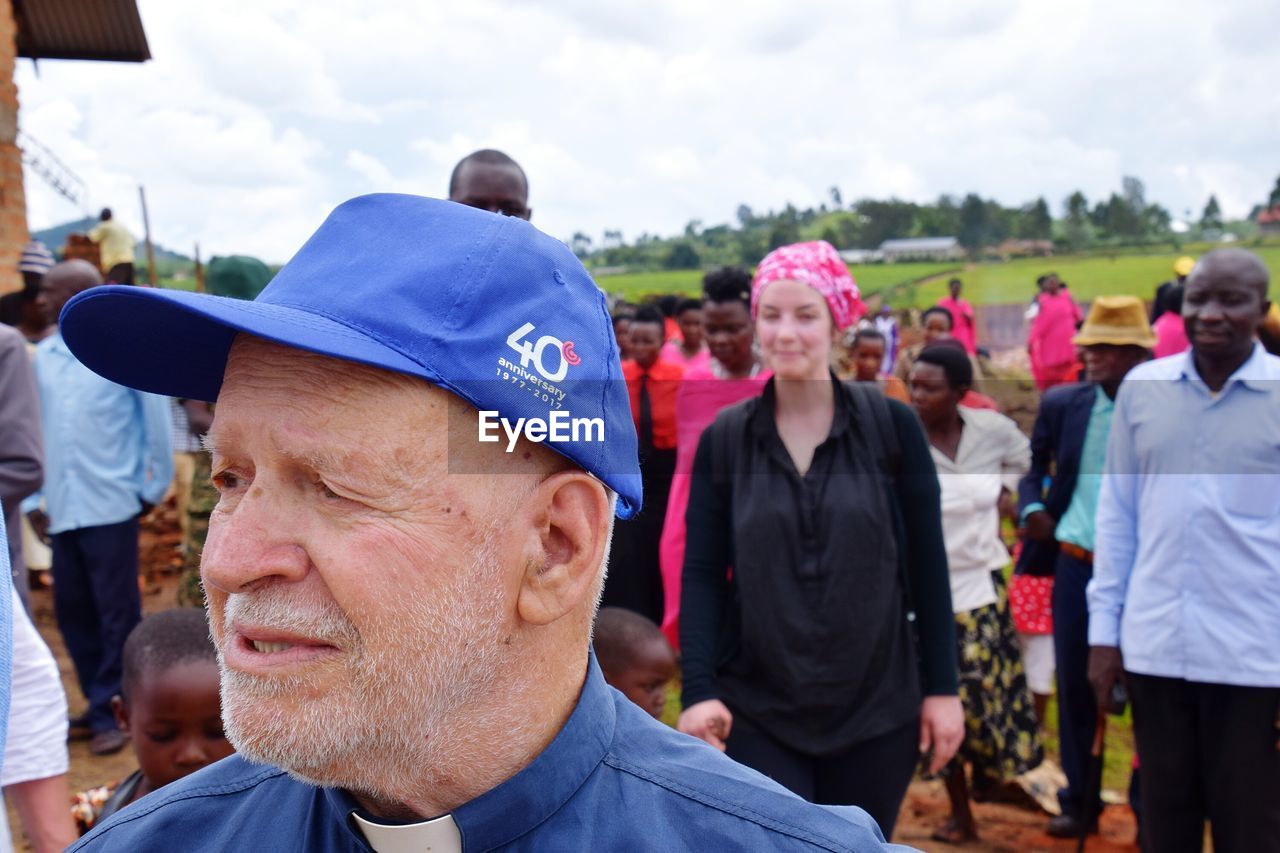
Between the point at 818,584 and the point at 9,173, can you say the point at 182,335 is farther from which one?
the point at 9,173

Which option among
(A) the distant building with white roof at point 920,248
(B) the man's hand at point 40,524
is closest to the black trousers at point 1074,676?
(B) the man's hand at point 40,524

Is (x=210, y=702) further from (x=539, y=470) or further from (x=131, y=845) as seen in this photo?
(x=539, y=470)

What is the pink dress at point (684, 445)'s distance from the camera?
3.87 meters

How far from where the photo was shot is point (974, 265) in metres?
21.2

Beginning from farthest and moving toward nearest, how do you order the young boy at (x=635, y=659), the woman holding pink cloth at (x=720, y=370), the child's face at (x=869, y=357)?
the child's face at (x=869, y=357)
the woman holding pink cloth at (x=720, y=370)
the young boy at (x=635, y=659)

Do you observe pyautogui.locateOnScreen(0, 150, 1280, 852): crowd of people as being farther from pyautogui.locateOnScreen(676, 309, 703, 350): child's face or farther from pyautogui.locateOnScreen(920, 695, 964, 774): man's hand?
pyautogui.locateOnScreen(676, 309, 703, 350): child's face

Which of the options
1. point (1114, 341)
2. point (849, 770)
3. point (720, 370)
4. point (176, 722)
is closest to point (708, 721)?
point (849, 770)

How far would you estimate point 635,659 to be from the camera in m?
3.52

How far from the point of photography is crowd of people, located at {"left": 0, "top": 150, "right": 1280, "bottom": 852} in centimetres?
113

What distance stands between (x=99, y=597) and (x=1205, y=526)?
4.89m

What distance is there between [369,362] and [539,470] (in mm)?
255

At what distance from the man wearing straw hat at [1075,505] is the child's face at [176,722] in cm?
346

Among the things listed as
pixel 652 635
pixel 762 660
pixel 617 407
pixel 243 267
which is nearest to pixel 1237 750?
pixel 762 660

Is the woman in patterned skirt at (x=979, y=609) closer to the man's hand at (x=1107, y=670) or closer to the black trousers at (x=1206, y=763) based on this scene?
the man's hand at (x=1107, y=670)
